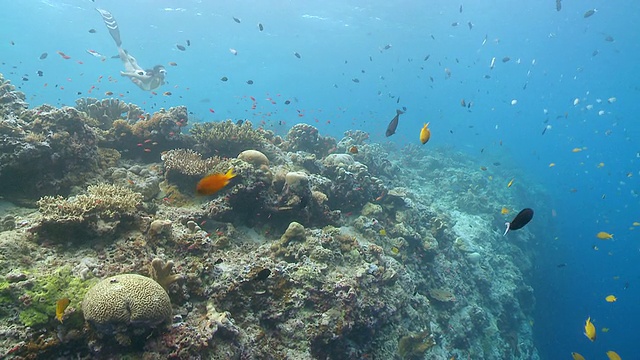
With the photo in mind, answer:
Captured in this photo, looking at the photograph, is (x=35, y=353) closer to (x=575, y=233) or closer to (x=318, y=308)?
(x=318, y=308)

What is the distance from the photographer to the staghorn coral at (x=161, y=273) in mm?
4108

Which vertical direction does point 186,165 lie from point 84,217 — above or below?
below

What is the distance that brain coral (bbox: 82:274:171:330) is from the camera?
318 cm

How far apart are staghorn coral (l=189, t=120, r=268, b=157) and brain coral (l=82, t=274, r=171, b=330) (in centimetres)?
600

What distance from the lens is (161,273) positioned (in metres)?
4.12

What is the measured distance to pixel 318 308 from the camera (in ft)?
17.5

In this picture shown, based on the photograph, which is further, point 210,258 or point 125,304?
point 210,258

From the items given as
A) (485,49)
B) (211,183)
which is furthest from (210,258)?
(485,49)

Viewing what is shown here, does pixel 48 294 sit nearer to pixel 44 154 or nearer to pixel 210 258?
pixel 210 258

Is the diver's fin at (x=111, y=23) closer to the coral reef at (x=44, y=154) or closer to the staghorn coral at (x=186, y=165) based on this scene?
the coral reef at (x=44, y=154)

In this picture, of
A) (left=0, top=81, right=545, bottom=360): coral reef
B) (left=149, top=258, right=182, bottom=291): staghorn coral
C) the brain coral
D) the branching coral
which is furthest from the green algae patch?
the branching coral

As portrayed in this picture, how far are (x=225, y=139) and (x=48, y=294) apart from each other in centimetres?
611

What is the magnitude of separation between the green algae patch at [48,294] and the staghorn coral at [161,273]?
0.71 m

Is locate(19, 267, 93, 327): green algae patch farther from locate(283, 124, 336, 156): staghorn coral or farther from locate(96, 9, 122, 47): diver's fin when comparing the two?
locate(96, 9, 122, 47): diver's fin
